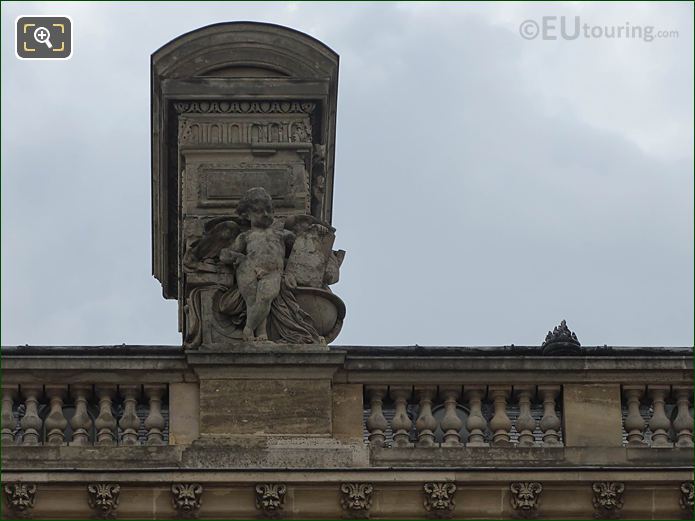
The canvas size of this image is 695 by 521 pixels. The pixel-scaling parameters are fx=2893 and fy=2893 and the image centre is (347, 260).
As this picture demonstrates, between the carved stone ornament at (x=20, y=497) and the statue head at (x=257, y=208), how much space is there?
322cm

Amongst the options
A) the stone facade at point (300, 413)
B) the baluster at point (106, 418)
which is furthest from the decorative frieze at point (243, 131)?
the baluster at point (106, 418)

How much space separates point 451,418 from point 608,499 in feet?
4.88

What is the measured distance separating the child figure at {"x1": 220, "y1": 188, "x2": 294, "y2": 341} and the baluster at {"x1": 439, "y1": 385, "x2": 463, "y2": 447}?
1.57 m

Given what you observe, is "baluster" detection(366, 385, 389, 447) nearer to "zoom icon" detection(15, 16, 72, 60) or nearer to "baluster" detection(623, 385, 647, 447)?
"baluster" detection(623, 385, 647, 447)

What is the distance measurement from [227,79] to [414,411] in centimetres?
383

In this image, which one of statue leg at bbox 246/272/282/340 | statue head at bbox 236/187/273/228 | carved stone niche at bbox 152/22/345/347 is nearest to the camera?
statue leg at bbox 246/272/282/340

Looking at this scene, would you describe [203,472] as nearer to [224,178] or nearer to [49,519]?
[49,519]

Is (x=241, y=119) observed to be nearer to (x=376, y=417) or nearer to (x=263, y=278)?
(x=263, y=278)

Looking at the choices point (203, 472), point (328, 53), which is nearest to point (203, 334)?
point (203, 472)

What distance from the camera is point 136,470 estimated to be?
22641 mm

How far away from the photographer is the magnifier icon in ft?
90.1

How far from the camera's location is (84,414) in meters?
23.3

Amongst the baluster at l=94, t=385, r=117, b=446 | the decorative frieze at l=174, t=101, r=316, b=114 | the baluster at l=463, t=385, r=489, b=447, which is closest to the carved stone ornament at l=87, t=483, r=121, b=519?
the baluster at l=94, t=385, r=117, b=446

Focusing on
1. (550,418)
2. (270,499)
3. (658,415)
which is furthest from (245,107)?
(658,415)
